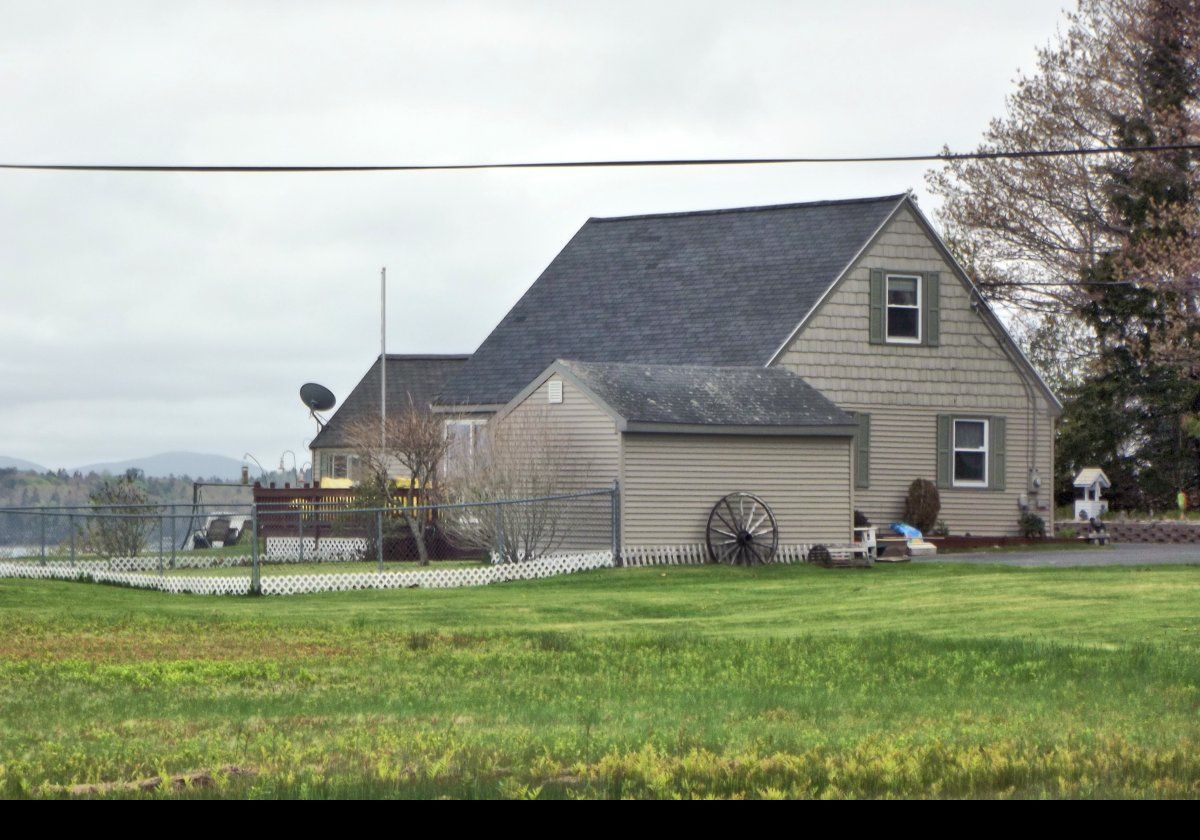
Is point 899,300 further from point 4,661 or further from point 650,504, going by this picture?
point 4,661

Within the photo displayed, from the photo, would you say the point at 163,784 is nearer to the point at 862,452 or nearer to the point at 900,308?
the point at 862,452

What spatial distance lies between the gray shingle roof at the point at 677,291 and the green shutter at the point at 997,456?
4970 millimetres

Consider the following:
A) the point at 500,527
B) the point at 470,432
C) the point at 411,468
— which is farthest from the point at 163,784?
the point at 470,432

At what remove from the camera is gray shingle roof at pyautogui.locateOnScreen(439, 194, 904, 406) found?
111 feet

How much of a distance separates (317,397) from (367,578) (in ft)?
71.8

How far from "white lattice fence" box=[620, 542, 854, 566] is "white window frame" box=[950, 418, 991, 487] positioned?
520 centimetres

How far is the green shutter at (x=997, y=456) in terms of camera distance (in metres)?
35.3

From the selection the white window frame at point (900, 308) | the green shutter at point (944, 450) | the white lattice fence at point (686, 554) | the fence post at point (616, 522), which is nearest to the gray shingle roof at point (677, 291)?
the white window frame at point (900, 308)

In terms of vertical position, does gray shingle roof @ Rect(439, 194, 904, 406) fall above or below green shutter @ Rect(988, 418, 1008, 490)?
above

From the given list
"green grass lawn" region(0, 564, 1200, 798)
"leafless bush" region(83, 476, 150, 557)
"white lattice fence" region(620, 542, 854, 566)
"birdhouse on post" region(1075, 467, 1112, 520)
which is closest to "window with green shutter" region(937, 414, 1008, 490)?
"white lattice fence" region(620, 542, 854, 566)

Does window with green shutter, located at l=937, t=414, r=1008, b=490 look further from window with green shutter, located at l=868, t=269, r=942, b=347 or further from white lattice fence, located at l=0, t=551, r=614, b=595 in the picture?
white lattice fence, located at l=0, t=551, r=614, b=595

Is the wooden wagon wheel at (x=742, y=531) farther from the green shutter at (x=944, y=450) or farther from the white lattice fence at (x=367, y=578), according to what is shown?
the green shutter at (x=944, y=450)
